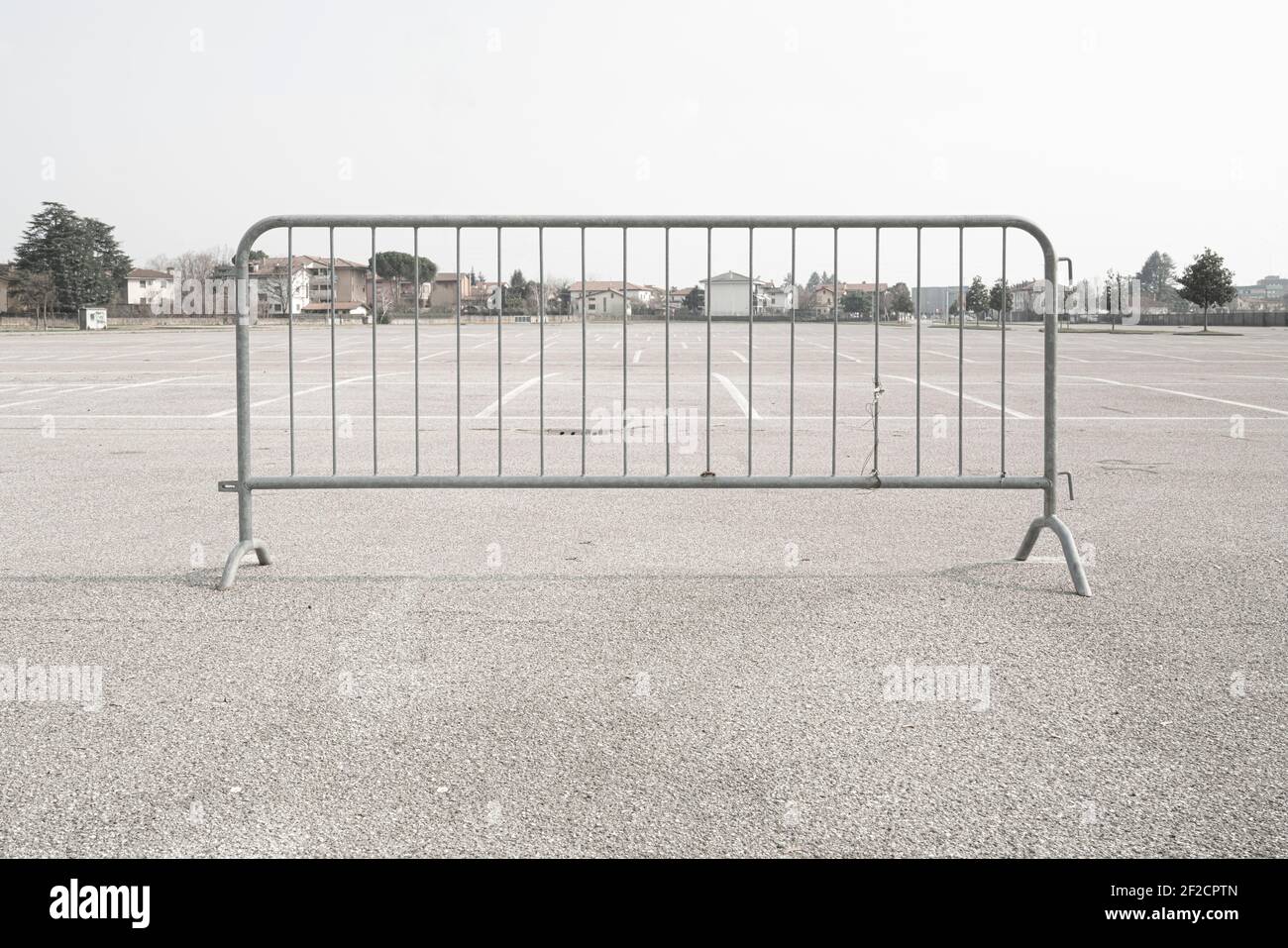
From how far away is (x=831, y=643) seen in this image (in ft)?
16.4

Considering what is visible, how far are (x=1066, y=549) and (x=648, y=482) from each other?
6.92ft

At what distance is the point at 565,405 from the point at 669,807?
484 inches

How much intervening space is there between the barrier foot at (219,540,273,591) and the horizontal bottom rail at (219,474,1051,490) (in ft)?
1.03

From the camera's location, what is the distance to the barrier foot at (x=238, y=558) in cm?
600

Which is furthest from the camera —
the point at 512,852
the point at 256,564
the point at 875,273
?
the point at 875,273

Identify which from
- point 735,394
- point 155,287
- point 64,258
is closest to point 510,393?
point 735,394

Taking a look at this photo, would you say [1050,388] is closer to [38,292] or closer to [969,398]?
[969,398]

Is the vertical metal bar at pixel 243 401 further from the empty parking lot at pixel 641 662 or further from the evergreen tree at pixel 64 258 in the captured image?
the evergreen tree at pixel 64 258

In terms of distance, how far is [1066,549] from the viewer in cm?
607

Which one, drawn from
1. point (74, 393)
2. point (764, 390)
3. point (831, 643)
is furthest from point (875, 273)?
point (74, 393)

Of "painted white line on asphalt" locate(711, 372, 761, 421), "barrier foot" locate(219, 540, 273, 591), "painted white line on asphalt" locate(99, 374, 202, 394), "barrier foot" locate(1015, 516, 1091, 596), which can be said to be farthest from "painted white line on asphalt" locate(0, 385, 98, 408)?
"barrier foot" locate(1015, 516, 1091, 596)

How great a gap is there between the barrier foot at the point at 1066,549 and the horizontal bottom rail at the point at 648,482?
216 mm

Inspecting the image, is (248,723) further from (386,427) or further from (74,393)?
(74,393)
